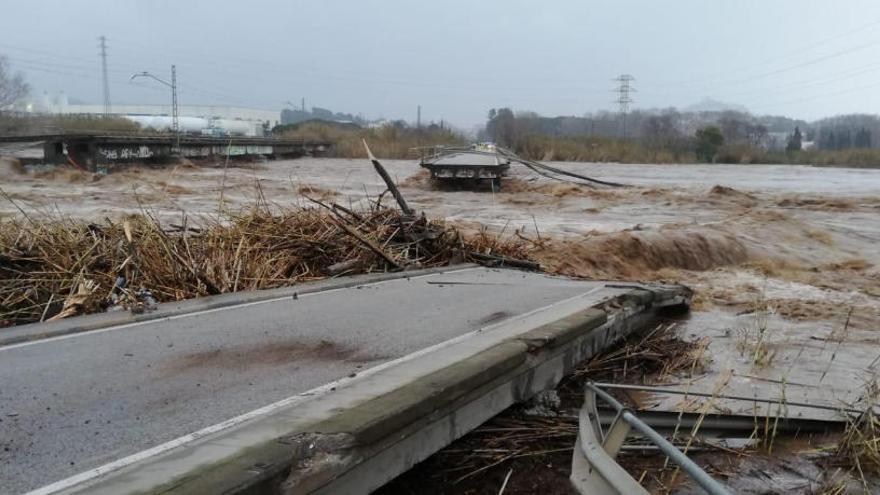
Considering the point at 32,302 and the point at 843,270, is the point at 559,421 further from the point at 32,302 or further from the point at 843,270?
the point at 843,270

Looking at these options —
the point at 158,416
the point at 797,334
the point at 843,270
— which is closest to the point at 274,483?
the point at 158,416

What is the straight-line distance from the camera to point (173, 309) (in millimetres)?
5879

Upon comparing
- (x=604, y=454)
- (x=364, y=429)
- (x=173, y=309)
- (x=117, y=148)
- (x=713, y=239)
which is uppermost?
(x=117, y=148)

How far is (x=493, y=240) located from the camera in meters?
10.3

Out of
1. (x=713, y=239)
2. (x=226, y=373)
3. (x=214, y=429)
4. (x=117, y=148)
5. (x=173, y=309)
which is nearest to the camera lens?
(x=214, y=429)

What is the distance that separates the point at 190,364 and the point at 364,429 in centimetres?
171

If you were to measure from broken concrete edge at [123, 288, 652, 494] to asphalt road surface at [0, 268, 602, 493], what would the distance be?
59 cm

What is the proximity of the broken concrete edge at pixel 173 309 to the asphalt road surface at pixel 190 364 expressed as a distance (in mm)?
119

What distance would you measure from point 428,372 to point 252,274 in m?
3.95

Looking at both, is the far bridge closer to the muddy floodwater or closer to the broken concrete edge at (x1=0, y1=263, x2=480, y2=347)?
the muddy floodwater

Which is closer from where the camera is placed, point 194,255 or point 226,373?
point 226,373

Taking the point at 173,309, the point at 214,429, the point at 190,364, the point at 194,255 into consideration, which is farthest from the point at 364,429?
the point at 194,255

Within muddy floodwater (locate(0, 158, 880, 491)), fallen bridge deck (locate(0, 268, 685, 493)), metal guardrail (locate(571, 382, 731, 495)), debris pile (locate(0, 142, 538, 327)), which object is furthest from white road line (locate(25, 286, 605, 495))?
debris pile (locate(0, 142, 538, 327))

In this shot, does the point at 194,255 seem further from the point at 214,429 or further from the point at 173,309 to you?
the point at 214,429
